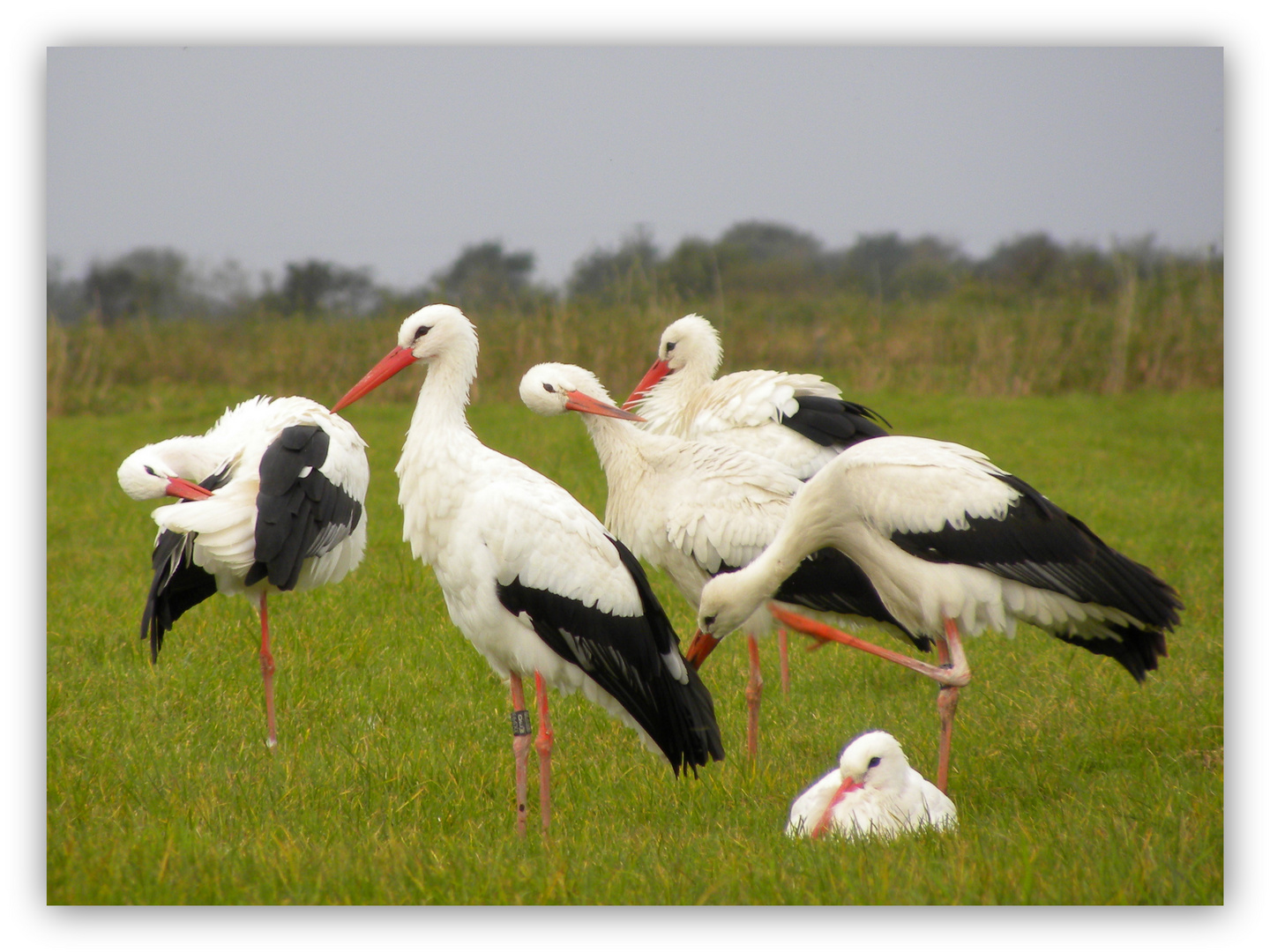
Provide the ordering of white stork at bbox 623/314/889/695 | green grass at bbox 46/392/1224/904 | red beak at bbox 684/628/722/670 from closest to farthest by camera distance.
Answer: green grass at bbox 46/392/1224/904, red beak at bbox 684/628/722/670, white stork at bbox 623/314/889/695

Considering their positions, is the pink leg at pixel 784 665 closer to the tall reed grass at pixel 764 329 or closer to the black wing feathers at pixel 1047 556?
the black wing feathers at pixel 1047 556

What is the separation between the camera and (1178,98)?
4.05 meters

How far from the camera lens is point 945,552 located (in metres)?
4.11

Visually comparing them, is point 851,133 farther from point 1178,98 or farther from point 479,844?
point 479,844

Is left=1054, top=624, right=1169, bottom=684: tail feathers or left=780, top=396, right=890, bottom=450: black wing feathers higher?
→ left=780, top=396, right=890, bottom=450: black wing feathers

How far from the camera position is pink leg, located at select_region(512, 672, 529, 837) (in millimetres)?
3902

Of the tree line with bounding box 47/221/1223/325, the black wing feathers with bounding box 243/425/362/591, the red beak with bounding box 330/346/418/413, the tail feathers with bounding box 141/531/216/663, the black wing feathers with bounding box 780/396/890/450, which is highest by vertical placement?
the tree line with bounding box 47/221/1223/325

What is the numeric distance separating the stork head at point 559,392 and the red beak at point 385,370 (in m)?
0.58

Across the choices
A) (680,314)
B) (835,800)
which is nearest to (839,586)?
(835,800)

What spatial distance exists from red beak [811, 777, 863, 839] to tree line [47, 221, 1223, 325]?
2261 mm

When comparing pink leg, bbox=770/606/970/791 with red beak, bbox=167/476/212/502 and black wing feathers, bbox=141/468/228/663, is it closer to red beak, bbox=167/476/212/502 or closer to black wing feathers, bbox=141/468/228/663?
red beak, bbox=167/476/212/502

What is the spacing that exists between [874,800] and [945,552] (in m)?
0.90

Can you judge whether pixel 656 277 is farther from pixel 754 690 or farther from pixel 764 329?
pixel 754 690

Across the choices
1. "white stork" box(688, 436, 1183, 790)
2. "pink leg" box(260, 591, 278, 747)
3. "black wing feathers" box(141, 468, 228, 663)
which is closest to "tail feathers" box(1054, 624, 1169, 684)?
"white stork" box(688, 436, 1183, 790)
